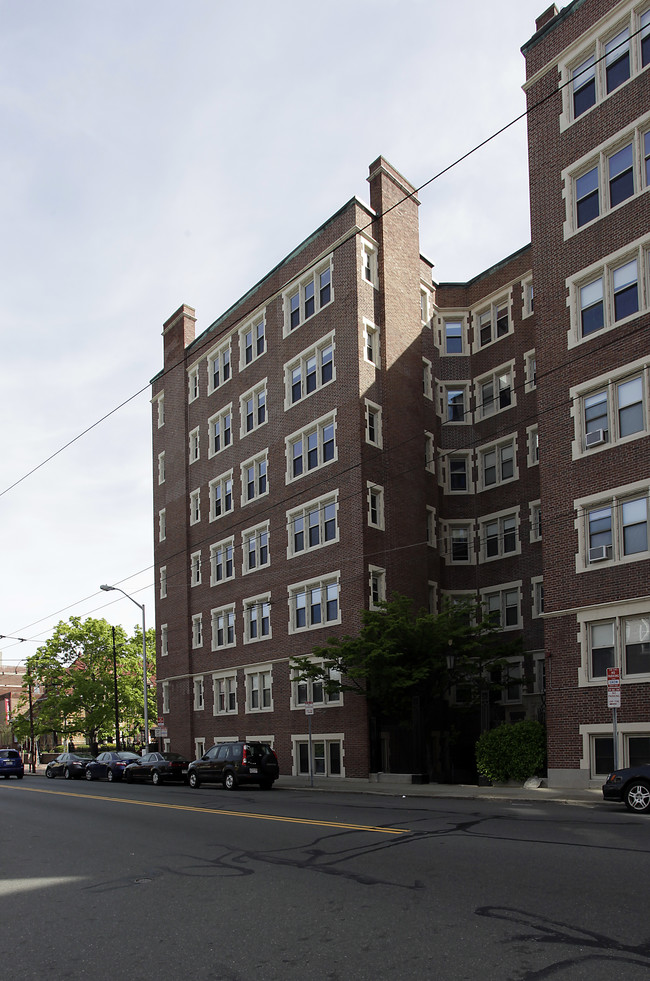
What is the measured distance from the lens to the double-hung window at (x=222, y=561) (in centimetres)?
4270

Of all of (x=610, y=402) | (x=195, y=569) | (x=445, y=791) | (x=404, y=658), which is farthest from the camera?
(x=195, y=569)

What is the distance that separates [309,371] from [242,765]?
1664 cm

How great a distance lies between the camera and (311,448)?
36.8 m

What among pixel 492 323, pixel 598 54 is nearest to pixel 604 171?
pixel 598 54

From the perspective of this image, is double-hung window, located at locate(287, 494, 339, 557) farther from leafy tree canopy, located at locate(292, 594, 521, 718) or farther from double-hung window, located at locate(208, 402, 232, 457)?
double-hung window, located at locate(208, 402, 232, 457)

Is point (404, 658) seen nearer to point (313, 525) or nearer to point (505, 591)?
point (313, 525)

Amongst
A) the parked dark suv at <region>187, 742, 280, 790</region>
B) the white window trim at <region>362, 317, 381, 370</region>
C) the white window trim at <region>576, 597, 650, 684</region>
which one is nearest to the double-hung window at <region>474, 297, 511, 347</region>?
the white window trim at <region>362, 317, 381, 370</region>

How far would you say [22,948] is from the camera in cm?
733

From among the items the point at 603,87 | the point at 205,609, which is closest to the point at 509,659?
the point at 205,609

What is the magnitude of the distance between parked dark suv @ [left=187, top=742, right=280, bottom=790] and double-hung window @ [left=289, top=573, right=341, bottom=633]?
260 inches

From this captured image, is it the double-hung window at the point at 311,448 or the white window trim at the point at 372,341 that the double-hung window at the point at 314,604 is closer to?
the double-hung window at the point at 311,448

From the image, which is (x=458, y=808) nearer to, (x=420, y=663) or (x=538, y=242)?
(x=420, y=663)

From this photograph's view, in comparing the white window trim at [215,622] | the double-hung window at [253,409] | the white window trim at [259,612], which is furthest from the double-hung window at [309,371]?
the white window trim at [215,622]

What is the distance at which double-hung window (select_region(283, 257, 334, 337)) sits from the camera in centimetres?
3681
